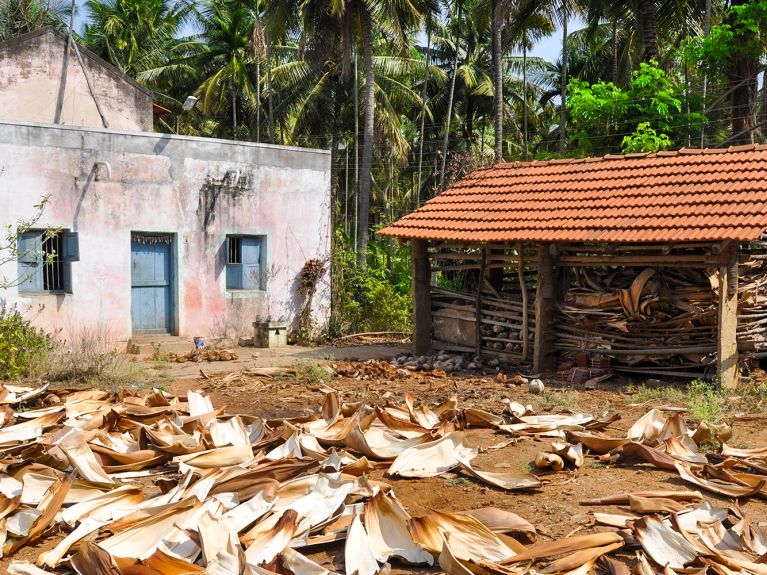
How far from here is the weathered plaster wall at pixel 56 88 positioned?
16875mm

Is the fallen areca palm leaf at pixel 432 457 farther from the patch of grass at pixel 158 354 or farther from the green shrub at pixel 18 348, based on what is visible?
the patch of grass at pixel 158 354

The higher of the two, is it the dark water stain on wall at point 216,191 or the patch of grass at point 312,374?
the dark water stain on wall at point 216,191

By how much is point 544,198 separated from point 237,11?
72.5ft

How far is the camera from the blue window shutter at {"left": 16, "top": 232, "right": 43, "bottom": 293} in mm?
13789

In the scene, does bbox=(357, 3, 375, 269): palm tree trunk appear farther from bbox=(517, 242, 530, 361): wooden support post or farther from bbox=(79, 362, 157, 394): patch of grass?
bbox=(79, 362, 157, 394): patch of grass

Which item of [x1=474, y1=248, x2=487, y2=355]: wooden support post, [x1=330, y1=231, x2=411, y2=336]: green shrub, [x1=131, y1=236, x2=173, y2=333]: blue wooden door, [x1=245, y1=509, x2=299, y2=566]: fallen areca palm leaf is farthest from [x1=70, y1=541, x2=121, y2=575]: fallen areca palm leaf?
[x1=330, y1=231, x2=411, y2=336]: green shrub

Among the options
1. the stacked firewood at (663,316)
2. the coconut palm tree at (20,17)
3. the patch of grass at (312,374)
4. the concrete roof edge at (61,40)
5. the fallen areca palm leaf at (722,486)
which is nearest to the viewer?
the fallen areca palm leaf at (722,486)

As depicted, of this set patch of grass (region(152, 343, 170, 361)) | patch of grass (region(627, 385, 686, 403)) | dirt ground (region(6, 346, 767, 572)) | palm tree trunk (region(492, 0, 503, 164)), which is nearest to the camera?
dirt ground (region(6, 346, 767, 572))

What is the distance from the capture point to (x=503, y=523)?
4879 mm

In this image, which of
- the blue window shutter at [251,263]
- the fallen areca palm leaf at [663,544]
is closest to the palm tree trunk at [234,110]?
the blue window shutter at [251,263]

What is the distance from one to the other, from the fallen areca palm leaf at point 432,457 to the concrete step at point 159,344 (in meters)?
8.93

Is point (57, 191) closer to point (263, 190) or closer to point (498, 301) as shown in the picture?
point (263, 190)

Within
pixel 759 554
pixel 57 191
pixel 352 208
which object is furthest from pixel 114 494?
pixel 352 208

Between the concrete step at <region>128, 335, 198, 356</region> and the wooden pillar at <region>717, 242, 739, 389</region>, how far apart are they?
8938mm
